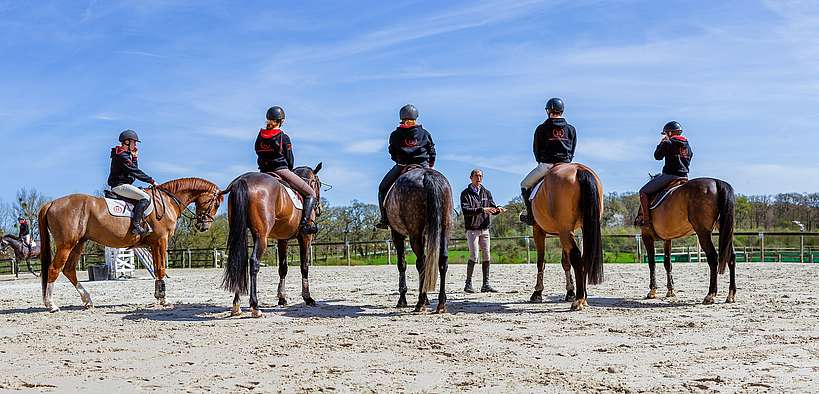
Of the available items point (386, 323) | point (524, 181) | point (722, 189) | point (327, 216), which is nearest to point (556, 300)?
point (524, 181)

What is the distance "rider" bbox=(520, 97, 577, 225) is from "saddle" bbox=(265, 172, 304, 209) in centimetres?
303

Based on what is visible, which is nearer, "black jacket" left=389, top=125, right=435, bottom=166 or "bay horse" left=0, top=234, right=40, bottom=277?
"black jacket" left=389, top=125, right=435, bottom=166

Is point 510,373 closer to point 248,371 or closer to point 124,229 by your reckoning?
point 248,371

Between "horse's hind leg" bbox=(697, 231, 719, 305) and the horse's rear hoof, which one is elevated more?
"horse's hind leg" bbox=(697, 231, 719, 305)

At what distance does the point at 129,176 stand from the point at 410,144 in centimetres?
406

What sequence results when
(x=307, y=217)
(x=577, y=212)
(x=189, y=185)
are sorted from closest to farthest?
(x=577, y=212) → (x=307, y=217) → (x=189, y=185)

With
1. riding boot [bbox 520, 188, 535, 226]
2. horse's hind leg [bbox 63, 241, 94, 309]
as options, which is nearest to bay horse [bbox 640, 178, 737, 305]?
riding boot [bbox 520, 188, 535, 226]

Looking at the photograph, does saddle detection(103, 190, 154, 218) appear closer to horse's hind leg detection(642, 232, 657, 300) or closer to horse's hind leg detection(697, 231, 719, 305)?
horse's hind leg detection(642, 232, 657, 300)

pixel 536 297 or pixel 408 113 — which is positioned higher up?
pixel 408 113

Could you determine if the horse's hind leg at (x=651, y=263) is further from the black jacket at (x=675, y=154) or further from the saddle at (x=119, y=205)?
the saddle at (x=119, y=205)

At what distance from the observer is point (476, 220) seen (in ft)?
40.5

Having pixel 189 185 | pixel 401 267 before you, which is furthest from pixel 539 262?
pixel 189 185

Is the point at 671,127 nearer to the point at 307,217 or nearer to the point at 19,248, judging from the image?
the point at 307,217

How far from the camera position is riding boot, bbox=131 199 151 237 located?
1062 centimetres
